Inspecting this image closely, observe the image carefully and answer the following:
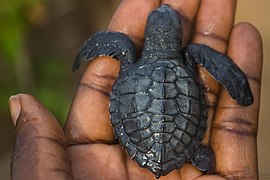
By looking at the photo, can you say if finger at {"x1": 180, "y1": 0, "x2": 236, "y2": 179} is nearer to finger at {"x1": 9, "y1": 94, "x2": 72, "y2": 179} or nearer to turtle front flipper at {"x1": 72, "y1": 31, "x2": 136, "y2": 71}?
turtle front flipper at {"x1": 72, "y1": 31, "x2": 136, "y2": 71}

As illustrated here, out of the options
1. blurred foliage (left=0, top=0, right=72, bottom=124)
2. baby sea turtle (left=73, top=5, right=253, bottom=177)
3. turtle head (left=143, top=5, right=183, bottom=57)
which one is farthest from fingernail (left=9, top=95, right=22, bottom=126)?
blurred foliage (left=0, top=0, right=72, bottom=124)

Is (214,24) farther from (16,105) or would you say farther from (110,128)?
(16,105)

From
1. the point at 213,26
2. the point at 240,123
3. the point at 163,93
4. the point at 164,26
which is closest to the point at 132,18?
the point at 164,26

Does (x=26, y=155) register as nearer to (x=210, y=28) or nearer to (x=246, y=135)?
(x=246, y=135)

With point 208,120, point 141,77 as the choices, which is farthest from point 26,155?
point 208,120

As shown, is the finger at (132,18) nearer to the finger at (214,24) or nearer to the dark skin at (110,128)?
the dark skin at (110,128)

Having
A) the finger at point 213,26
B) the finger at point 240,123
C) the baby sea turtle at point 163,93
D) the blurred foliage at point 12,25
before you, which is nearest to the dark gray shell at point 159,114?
the baby sea turtle at point 163,93
